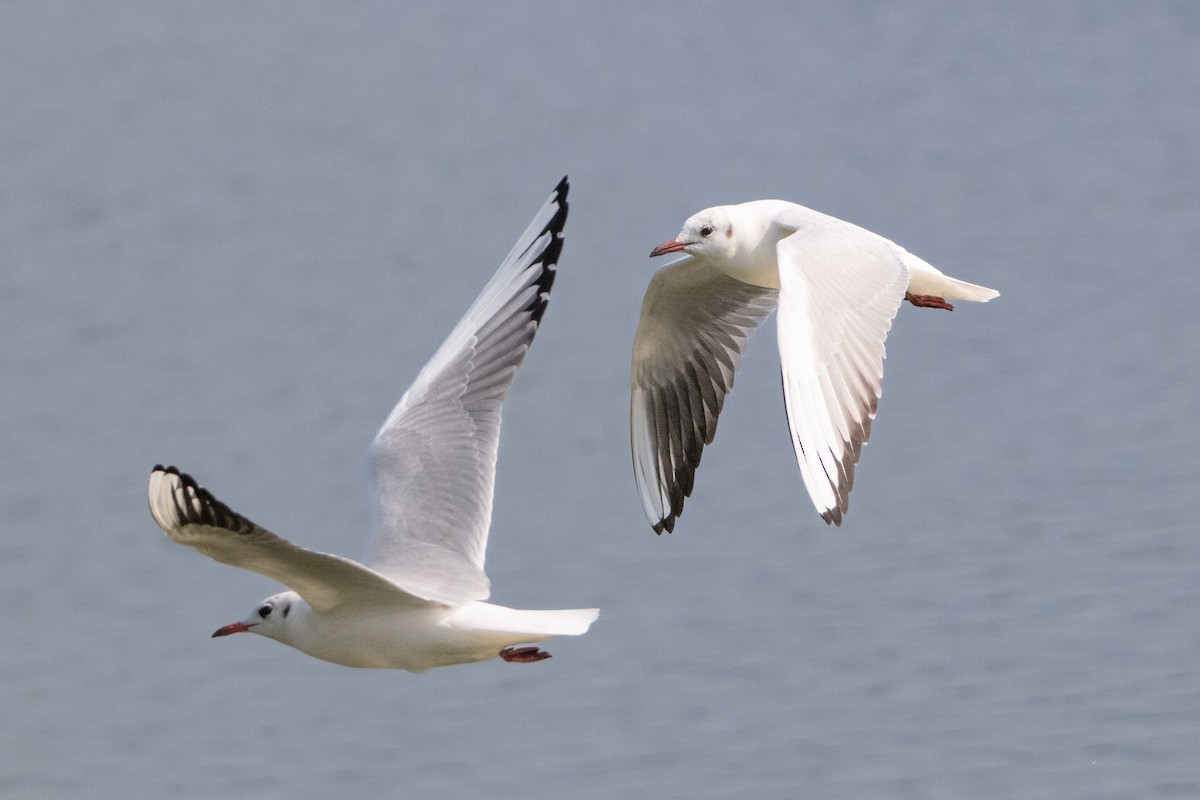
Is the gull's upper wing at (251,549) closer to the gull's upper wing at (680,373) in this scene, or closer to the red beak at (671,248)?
the red beak at (671,248)

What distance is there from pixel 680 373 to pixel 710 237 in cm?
68

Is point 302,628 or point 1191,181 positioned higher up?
point 1191,181

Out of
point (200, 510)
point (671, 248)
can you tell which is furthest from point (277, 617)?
point (671, 248)

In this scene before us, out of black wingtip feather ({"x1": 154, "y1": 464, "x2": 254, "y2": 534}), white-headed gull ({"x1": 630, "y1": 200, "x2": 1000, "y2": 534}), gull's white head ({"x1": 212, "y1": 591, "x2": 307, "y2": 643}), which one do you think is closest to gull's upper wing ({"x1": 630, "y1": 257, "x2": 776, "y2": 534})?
white-headed gull ({"x1": 630, "y1": 200, "x2": 1000, "y2": 534})

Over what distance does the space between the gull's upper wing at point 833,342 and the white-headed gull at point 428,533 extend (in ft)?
2.20

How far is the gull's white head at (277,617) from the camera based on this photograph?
528cm

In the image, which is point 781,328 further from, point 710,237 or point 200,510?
point 200,510

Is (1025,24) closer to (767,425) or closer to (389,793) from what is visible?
(767,425)

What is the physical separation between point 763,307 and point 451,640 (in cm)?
171

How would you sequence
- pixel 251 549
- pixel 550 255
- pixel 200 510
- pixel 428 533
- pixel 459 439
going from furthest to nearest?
pixel 550 255 → pixel 459 439 → pixel 428 533 → pixel 251 549 → pixel 200 510

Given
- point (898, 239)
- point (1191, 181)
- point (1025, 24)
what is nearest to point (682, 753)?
point (898, 239)

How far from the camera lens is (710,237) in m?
5.67

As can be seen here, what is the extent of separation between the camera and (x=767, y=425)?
33.0 ft

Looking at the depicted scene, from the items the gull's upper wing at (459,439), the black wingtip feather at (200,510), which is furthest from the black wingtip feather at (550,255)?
the black wingtip feather at (200,510)
